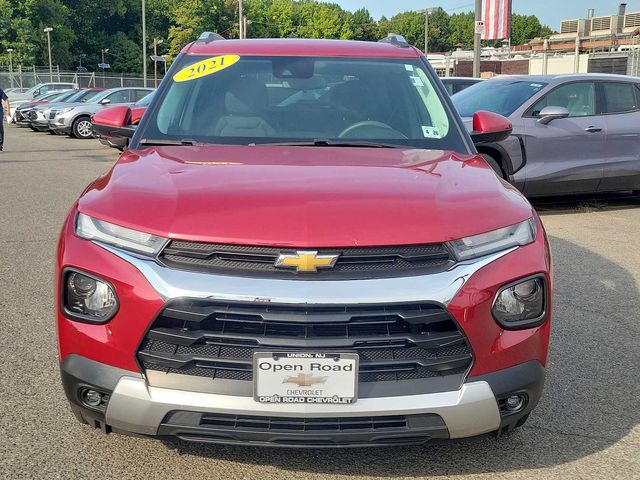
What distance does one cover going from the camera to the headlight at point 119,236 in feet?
8.23

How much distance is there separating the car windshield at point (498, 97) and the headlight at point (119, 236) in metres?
6.95

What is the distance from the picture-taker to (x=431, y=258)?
2.52 m

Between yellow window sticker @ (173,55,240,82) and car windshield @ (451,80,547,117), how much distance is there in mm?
5383

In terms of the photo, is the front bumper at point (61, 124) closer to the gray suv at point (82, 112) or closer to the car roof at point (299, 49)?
the gray suv at point (82, 112)

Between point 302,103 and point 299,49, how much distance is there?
47 cm

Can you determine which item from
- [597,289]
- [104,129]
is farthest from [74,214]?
[597,289]

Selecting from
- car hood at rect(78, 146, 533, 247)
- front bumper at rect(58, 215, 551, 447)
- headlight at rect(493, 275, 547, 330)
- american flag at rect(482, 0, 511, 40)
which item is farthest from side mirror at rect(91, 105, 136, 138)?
american flag at rect(482, 0, 511, 40)

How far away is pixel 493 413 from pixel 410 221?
0.73 metres

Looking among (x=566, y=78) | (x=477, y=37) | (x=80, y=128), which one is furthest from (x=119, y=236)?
(x=80, y=128)

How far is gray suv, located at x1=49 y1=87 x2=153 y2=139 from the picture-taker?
22250mm

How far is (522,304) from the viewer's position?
8.63ft

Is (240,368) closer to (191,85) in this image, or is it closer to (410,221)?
(410,221)

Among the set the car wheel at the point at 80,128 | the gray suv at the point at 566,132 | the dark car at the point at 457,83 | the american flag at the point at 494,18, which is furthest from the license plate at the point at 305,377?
the car wheel at the point at 80,128

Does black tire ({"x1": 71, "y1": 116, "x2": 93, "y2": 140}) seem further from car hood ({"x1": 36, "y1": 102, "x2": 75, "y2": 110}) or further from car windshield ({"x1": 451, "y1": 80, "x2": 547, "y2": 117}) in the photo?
car windshield ({"x1": 451, "y1": 80, "x2": 547, "y2": 117})
